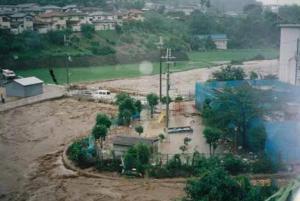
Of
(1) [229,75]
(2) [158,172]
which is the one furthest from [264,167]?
(1) [229,75]

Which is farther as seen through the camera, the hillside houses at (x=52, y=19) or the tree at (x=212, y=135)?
the hillside houses at (x=52, y=19)

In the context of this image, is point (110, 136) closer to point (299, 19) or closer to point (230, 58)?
point (230, 58)

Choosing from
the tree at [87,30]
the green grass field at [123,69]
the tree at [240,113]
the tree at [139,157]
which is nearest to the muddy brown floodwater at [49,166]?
the tree at [139,157]

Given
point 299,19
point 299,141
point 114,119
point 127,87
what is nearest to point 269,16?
point 299,19

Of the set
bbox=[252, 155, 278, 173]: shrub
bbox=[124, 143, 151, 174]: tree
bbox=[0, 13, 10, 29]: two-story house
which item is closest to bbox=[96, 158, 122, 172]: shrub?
bbox=[124, 143, 151, 174]: tree

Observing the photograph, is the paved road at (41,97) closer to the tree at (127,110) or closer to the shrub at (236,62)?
the tree at (127,110)

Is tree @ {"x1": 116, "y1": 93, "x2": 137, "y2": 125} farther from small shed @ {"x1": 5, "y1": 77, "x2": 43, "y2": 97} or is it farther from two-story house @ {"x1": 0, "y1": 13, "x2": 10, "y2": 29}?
two-story house @ {"x1": 0, "y1": 13, "x2": 10, "y2": 29}

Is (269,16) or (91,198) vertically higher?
(269,16)
